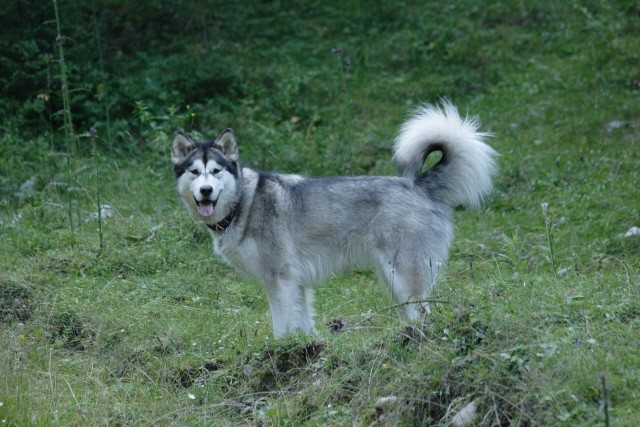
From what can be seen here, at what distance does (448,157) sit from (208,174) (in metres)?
1.81

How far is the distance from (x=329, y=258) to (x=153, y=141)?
396 centimetres

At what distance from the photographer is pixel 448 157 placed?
6.85 m

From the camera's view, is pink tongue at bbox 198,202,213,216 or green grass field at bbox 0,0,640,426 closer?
green grass field at bbox 0,0,640,426

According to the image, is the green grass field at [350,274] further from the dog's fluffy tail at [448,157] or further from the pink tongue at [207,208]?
the pink tongue at [207,208]

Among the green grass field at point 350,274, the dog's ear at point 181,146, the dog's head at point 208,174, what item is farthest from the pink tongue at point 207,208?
the green grass field at point 350,274

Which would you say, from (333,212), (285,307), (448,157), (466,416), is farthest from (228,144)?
(466,416)

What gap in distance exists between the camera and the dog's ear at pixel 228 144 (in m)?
6.88

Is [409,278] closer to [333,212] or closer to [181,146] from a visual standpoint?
[333,212]

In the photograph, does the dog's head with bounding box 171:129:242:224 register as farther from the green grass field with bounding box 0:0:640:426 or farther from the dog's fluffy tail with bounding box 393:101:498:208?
the dog's fluffy tail with bounding box 393:101:498:208

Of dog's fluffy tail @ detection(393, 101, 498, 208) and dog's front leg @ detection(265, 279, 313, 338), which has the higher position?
dog's fluffy tail @ detection(393, 101, 498, 208)

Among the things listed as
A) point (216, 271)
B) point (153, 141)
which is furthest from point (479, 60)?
point (216, 271)

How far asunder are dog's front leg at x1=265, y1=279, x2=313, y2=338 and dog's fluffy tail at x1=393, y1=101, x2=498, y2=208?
1.24 meters

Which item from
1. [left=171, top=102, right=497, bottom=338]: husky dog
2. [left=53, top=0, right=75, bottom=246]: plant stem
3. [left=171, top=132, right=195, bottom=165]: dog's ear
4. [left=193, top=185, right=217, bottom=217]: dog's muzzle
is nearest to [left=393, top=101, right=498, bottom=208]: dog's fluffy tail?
[left=171, top=102, right=497, bottom=338]: husky dog

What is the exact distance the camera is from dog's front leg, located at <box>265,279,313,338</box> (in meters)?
6.61
